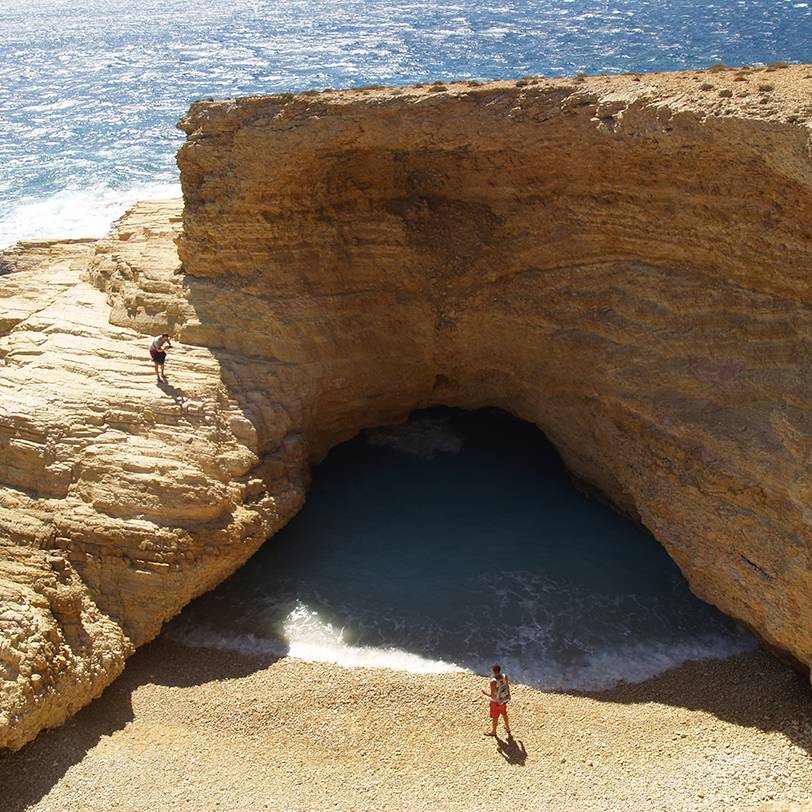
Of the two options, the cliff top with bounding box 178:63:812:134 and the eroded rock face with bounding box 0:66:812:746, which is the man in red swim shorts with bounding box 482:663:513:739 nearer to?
the eroded rock face with bounding box 0:66:812:746

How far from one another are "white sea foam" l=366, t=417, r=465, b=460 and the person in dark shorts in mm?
6346

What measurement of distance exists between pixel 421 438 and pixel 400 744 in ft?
28.8

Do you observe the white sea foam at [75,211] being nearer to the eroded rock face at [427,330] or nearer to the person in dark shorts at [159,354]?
the eroded rock face at [427,330]

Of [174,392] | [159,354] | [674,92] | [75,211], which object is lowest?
A: [75,211]

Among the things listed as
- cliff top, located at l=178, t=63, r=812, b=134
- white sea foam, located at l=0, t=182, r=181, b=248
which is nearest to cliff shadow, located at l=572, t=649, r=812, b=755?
cliff top, located at l=178, t=63, r=812, b=134

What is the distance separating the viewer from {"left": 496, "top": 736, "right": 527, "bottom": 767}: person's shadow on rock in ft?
42.0

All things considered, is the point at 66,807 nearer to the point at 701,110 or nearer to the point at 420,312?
the point at 420,312

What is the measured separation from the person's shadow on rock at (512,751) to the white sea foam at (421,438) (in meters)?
8.08

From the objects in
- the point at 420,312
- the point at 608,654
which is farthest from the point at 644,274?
the point at 608,654

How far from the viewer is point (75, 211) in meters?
34.9

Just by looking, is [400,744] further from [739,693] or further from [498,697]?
[739,693]

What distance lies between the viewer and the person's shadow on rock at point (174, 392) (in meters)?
15.4

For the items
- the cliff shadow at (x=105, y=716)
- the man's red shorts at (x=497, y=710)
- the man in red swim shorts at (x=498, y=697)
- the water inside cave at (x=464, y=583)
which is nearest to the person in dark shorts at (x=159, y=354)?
the water inside cave at (x=464, y=583)

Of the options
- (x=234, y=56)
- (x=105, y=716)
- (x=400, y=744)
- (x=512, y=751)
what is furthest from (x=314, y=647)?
(x=234, y=56)
